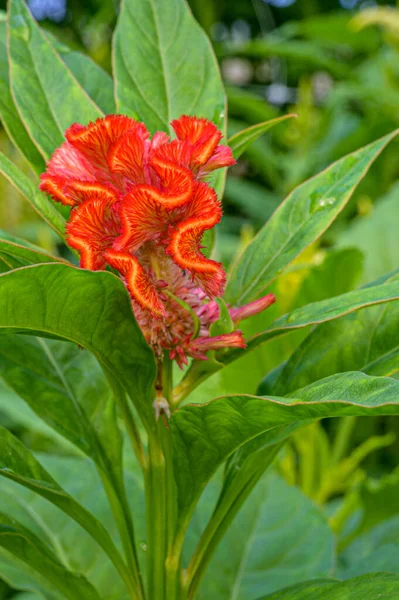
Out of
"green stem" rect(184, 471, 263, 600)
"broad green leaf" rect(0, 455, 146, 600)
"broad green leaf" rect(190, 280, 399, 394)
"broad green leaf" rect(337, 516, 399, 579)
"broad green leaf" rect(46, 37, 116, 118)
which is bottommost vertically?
"broad green leaf" rect(337, 516, 399, 579)

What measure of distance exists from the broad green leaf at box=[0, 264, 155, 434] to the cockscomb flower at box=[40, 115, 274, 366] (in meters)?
0.02

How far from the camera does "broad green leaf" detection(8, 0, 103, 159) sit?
1.89 feet

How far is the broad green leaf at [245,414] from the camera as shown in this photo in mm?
389

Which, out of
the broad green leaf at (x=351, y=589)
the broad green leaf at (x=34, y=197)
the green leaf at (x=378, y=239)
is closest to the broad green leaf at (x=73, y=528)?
the broad green leaf at (x=351, y=589)

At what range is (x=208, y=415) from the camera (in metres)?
0.47

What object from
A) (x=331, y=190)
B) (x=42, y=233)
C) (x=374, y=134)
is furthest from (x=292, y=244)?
(x=374, y=134)

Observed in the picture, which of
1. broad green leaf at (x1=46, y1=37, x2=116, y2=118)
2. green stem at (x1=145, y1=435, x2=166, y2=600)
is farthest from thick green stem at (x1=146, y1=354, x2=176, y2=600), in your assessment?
broad green leaf at (x1=46, y1=37, x2=116, y2=118)

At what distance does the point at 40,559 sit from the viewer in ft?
1.81

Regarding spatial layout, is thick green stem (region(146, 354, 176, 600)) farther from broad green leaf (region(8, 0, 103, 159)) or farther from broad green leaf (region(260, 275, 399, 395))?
broad green leaf (region(8, 0, 103, 159))

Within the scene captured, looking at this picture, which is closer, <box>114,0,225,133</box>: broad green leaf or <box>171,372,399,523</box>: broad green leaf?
<box>171,372,399,523</box>: broad green leaf

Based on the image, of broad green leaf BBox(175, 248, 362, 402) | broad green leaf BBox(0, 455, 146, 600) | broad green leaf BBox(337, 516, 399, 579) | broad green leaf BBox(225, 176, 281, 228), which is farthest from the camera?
broad green leaf BBox(225, 176, 281, 228)

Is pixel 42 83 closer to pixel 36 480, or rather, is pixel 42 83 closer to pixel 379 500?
pixel 36 480

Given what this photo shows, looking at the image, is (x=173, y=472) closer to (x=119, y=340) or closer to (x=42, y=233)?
(x=119, y=340)

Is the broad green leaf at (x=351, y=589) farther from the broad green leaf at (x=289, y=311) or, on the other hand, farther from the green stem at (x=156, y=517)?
the broad green leaf at (x=289, y=311)
